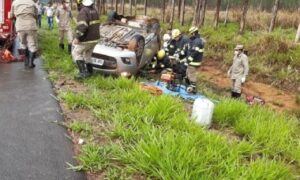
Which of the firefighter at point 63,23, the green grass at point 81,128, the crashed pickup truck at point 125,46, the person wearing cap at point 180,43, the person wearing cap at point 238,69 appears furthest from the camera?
the firefighter at point 63,23

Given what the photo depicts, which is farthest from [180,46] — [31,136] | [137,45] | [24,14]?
[31,136]

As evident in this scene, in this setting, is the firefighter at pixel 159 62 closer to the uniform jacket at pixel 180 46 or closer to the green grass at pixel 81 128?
the uniform jacket at pixel 180 46

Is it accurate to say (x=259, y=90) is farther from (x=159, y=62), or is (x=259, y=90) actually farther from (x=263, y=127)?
(x=263, y=127)

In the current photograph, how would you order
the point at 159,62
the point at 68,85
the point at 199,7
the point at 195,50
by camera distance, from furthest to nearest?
1. the point at 199,7
2. the point at 159,62
3. the point at 195,50
4. the point at 68,85

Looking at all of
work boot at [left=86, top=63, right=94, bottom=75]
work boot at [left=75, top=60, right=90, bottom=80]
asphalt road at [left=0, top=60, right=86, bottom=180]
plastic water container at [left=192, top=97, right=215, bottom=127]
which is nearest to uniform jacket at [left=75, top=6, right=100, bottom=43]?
work boot at [left=75, top=60, right=90, bottom=80]

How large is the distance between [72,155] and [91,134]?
632 millimetres

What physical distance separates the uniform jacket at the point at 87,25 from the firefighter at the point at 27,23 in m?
1.75

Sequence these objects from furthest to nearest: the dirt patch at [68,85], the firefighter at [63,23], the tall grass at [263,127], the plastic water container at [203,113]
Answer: the firefighter at [63,23], the dirt patch at [68,85], the plastic water container at [203,113], the tall grass at [263,127]

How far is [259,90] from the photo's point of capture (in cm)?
1368

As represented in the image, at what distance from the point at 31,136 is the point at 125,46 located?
5127 millimetres

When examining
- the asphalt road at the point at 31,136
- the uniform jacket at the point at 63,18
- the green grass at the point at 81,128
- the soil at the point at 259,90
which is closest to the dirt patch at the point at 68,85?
the asphalt road at the point at 31,136

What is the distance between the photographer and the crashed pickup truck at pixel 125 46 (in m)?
9.32

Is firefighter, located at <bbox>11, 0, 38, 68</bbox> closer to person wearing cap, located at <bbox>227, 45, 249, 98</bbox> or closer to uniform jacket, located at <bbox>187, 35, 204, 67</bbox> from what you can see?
uniform jacket, located at <bbox>187, 35, 204, 67</bbox>

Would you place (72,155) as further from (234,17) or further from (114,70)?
(234,17)
